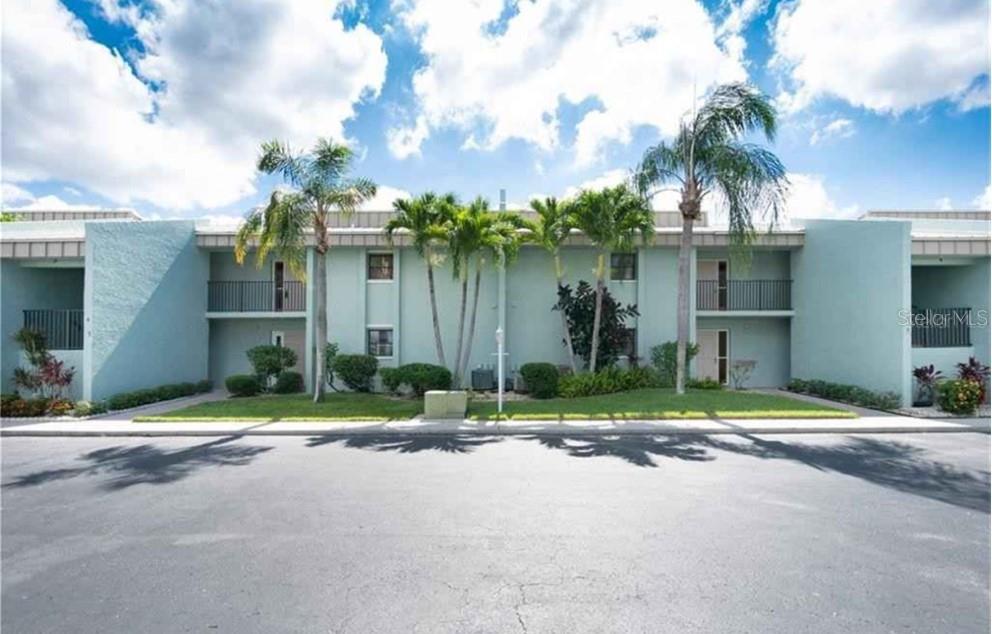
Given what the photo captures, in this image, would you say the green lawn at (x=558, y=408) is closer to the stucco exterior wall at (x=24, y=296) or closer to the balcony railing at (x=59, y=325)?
the balcony railing at (x=59, y=325)

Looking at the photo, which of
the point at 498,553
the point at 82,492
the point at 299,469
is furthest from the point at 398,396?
the point at 498,553

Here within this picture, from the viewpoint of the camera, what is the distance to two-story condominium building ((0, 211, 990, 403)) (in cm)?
1445

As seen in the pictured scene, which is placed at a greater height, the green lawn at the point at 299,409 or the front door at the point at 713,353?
the front door at the point at 713,353

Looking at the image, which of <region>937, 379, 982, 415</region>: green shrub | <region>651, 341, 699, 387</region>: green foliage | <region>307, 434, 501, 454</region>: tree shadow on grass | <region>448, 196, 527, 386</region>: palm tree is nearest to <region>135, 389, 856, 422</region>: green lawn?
<region>651, 341, 699, 387</region>: green foliage

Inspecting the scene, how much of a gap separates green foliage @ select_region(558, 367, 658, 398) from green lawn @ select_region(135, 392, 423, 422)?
15.8 ft

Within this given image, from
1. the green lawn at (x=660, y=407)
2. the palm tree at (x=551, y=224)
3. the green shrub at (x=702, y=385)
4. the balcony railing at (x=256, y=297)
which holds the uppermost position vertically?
the palm tree at (x=551, y=224)

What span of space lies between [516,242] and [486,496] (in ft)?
33.9

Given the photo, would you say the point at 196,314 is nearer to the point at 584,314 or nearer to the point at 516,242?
the point at 516,242

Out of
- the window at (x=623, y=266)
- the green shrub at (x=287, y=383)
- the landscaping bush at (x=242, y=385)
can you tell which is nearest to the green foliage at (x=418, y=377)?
the green shrub at (x=287, y=383)

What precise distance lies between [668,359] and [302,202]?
13093 millimetres

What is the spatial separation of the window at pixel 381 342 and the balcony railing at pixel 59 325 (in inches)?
361

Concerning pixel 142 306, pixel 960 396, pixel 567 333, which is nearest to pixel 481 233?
pixel 567 333

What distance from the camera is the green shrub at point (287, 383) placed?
17219 mm

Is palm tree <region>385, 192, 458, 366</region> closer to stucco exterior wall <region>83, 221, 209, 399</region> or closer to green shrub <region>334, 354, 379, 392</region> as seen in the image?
green shrub <region>334, 354, 379, 392</region>
